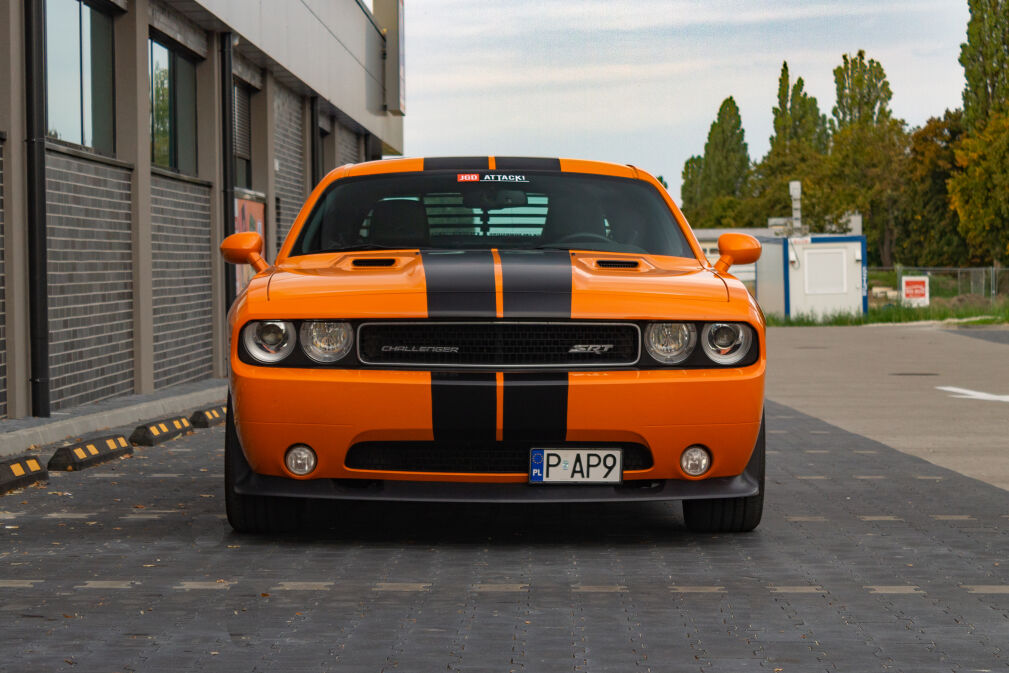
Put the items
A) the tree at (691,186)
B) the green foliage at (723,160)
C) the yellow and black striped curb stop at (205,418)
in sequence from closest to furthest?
1. the yellow and black striped curb stop at (205,418)
2. the green foliage at (723,160)
3. the tree at (691,186)

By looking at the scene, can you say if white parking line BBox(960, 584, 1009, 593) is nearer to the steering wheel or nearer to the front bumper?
the front bumper

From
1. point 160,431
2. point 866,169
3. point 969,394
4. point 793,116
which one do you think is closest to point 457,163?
point 160,431

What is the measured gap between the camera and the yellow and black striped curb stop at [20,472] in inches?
320

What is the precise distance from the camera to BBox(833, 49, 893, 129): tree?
9038cm

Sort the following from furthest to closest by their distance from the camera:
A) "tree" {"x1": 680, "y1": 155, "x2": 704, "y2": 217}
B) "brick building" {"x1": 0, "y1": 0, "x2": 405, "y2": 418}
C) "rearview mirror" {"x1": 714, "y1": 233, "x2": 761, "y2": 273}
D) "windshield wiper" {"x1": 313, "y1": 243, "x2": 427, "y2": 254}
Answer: "tree" {"x1": 680, "y1": 155, "x2": 704, "y2": 217}
"brick building" {"x1": 0, "y1": 0, "x2": 405, "y2": 418}
"rearview mirror" {"x1": 714, "y1": 233, "x2": 761, "y2": 273}
"windshield wiper" {"x1": 313, "y1": 243, "x2": 427, "y2": 254}

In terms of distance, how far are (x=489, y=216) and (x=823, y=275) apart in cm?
3527

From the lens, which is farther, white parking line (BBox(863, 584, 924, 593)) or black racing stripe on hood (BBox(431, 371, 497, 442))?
black racing stripe on hood (BBox(431, 371, 497, 442))

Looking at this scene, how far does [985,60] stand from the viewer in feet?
193

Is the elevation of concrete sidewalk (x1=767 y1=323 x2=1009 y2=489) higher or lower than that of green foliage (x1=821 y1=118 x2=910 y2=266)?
lower

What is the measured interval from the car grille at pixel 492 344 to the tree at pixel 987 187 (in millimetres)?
51560

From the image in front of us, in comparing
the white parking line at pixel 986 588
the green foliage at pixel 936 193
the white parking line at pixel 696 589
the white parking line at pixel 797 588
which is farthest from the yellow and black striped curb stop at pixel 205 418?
the green foliage at pixel 936 193

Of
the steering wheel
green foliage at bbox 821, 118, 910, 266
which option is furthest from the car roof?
green foliage at bbox 821, 118, 910, 266

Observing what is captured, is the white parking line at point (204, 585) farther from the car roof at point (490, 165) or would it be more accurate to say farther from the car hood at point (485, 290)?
the car roof at point (490, 165)

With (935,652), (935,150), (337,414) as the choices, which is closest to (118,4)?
(337,414)
